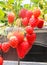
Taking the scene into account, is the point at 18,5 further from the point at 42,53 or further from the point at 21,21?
the point at 42,53

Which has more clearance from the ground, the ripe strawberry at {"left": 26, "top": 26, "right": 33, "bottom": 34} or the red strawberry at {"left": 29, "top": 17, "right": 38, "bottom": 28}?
the red strawberry at {"left": 29, "top": 17, "right": 38, "bottom": 28}

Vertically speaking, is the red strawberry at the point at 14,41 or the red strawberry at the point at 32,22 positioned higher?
the red strawberry at the point at 32,22

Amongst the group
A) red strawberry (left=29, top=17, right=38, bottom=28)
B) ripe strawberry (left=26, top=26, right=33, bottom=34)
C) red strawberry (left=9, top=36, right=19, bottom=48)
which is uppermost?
red strawberry (left=29, top=17, right=38, bottom=28)

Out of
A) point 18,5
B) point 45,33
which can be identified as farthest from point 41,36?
point 18,5

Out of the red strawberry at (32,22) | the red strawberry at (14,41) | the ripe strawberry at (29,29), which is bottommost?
the red strawberry at (14,41)

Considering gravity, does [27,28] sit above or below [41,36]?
above

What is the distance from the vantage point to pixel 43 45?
36.9 inches

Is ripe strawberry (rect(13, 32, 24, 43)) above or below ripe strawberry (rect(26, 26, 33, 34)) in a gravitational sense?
below

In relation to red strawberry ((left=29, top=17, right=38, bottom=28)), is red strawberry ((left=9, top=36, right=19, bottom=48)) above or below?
below

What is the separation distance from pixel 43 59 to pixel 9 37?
64 cm

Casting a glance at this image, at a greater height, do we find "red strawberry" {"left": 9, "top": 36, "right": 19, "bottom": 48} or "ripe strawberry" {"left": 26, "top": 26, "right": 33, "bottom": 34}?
"ripe strawberry" {"left": 26, "top": 26, "right": 33, "bottom": 34}

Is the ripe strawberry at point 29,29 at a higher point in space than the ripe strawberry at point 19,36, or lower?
higher

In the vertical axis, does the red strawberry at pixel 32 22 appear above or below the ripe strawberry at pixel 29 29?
above

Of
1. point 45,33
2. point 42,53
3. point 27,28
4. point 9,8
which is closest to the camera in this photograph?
point 27,28
